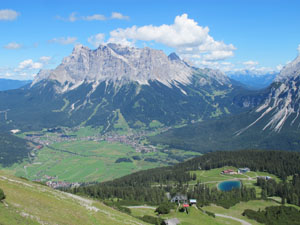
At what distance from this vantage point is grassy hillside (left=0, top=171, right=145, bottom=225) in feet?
172

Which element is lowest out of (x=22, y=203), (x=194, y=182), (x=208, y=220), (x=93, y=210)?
(x=194, y=182)

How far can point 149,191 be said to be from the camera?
5866 inches

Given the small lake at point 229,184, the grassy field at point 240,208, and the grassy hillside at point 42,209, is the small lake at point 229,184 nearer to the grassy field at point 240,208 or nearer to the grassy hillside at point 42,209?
the grassy field at point 240,208

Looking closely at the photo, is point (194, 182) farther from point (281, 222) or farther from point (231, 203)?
point (281, 222)

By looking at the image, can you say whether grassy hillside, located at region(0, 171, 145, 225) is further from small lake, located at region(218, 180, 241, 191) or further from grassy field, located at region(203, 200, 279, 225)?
small lake, located at region(218, 180, 241, 191)

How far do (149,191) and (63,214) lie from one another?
305 feet

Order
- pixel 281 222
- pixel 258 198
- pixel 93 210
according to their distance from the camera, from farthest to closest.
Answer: pixel 258 198 < pixel 281 222 < pixel 93 210

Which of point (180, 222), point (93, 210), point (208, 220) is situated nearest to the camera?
point (93, 210)

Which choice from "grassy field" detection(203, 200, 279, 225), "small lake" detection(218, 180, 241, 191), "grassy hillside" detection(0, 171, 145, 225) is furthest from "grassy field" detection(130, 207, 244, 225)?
"small lake" detection(218, 180, 241, 191)

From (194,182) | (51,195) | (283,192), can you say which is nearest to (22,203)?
(51,195)

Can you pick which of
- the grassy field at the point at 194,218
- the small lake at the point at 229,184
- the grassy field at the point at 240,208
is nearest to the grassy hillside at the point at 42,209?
the grassy field at the point at 194,218

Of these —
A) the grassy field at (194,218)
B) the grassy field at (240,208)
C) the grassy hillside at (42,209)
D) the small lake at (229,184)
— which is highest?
the grassy hillside at (42,209)

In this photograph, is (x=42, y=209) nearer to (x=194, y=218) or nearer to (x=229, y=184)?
(x=194, y=218)

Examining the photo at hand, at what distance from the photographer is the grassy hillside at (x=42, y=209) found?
52.4 metres
